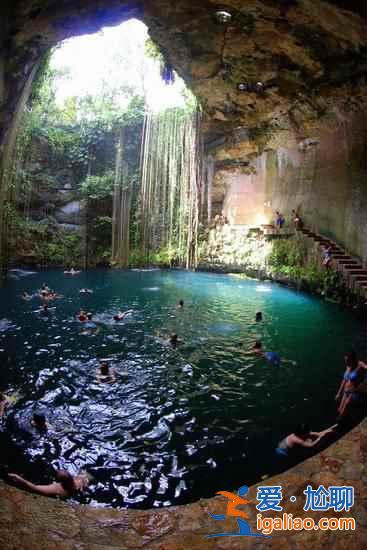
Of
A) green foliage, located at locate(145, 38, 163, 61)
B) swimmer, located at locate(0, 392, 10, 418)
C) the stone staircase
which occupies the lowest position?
swimmer, located at locate(0, 392, 10, 418)

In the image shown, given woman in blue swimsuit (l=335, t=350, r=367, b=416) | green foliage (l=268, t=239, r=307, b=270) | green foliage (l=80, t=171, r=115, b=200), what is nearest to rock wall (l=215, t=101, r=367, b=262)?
green foliage (l=268, t=239, r=307, b=270)

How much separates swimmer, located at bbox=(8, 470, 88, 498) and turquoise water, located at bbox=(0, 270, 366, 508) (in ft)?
0.56

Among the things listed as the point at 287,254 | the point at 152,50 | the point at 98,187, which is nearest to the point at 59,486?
the point at 152,50

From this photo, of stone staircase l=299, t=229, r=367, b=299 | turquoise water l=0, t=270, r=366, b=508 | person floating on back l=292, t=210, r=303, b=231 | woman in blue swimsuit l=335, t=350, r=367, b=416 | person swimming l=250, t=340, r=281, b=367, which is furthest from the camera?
person floating on back l=292, t=210, r=303, b=231

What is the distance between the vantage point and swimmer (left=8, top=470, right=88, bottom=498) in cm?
353

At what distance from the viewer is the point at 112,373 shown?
6527 mm

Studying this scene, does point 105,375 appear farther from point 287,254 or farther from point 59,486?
point 287,254

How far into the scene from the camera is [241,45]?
30.5 ft

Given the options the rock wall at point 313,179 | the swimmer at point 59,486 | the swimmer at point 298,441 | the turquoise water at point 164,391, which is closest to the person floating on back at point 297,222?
the rock wall at point 313,179

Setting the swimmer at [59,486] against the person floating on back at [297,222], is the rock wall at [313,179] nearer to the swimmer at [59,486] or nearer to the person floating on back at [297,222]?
the person floating on back at [297,222]

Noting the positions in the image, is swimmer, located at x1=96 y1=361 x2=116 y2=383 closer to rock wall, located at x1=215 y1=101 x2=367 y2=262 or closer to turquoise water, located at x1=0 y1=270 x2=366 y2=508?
turquoise water, located at x1=0 y1=270 x2=366 y2=508

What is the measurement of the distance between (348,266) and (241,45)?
775 centimetres

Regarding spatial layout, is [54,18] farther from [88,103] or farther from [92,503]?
[88,103]

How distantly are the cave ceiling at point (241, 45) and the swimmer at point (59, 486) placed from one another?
17.2 ft
